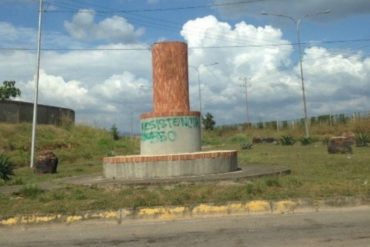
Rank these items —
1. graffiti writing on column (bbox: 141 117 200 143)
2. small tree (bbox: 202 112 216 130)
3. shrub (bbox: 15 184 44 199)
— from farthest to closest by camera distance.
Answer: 1. small tree (bbox: 202 112 216 130)
2. graffiti writing on column (bbox: 141 117 200 143)
3. shrub (bbox: 15 184 44 199)

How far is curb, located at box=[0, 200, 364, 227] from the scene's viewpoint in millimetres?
11188

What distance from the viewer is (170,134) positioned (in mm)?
17484

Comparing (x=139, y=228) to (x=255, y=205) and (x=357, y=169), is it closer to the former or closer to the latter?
(x=255, y=205)

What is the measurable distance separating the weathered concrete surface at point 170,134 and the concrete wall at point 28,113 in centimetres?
2867

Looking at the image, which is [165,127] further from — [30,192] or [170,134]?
[30,192]

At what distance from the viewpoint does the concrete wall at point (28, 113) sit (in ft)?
146

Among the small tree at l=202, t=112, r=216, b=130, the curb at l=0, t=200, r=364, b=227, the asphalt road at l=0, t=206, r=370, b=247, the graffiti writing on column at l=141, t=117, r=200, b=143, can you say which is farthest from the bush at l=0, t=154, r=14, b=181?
the small tree at l=202, t=112, r=216, b=130

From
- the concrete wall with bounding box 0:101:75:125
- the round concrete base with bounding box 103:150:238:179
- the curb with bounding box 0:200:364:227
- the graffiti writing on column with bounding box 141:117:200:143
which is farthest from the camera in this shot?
the concrete wall with bounding box 0:101:75:125

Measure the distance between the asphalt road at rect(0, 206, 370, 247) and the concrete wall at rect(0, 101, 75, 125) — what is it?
114ft

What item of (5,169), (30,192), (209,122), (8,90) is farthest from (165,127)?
(209,122)

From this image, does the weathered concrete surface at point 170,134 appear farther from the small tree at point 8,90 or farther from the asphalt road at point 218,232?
the small tree at point 8,90

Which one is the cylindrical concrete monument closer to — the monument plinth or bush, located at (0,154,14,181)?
the monument plinth

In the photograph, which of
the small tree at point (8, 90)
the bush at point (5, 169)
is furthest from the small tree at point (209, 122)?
the bush at point (5, 169)

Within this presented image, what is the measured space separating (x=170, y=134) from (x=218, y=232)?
8.06 meters
